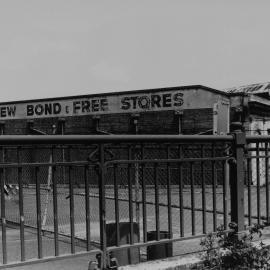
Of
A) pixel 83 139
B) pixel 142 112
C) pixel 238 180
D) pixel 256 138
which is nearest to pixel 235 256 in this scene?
pixel 238 180

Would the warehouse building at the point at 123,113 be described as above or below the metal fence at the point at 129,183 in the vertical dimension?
above

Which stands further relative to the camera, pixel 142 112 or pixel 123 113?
pixel 123 113

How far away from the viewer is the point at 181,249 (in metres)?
7.20

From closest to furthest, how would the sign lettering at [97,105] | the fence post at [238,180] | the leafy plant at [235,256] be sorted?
the leafy plant at [235,256]
the fence post at [238,180]
the sign lettering at [97,105]

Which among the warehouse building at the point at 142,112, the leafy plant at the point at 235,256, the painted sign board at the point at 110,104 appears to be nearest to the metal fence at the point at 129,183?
the leafy plant at the point at 235,256

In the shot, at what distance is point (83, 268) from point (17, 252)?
175cm

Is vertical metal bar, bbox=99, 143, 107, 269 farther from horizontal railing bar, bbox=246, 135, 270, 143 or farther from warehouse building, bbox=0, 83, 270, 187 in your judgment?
warehouse building, bbox=0, 83, 270, 187

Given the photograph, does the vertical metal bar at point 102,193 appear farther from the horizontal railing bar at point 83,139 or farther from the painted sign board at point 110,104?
the painted sign board at point 110,104

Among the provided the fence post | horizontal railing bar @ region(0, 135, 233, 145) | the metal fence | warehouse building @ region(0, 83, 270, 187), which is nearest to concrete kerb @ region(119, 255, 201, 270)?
the metal fence

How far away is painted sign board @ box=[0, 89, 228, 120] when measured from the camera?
A: 2530 cm

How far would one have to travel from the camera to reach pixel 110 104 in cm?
2802

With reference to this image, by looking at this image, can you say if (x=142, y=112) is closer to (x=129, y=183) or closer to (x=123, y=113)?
(x=123, y=113)

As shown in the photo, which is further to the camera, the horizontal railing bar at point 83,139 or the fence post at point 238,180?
the fence post at point 238,180

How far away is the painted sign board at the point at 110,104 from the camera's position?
25297 mm
